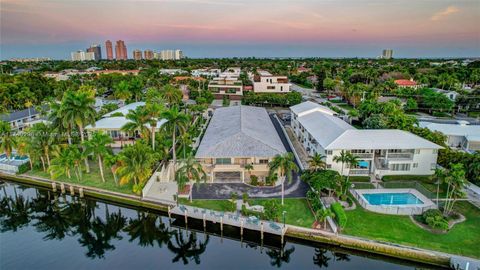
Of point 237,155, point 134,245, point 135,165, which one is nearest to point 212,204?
point 237,155

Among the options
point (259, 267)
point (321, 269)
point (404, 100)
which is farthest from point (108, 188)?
point (404, 100)

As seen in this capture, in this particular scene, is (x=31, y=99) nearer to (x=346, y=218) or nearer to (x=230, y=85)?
(x=230, y=85)

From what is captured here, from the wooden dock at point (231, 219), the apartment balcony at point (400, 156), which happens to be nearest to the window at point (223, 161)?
the wooden dock at point (231, 219)

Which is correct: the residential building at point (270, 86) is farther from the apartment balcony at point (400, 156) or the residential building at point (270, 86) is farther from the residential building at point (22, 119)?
the apartment balcony at point (400, 156)

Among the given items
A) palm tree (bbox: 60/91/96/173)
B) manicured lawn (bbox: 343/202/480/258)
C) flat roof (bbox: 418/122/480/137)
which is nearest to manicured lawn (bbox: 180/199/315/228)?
manicured lawn (bbox: 343/202/480/258)

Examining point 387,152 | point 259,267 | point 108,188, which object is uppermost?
point 387,152
